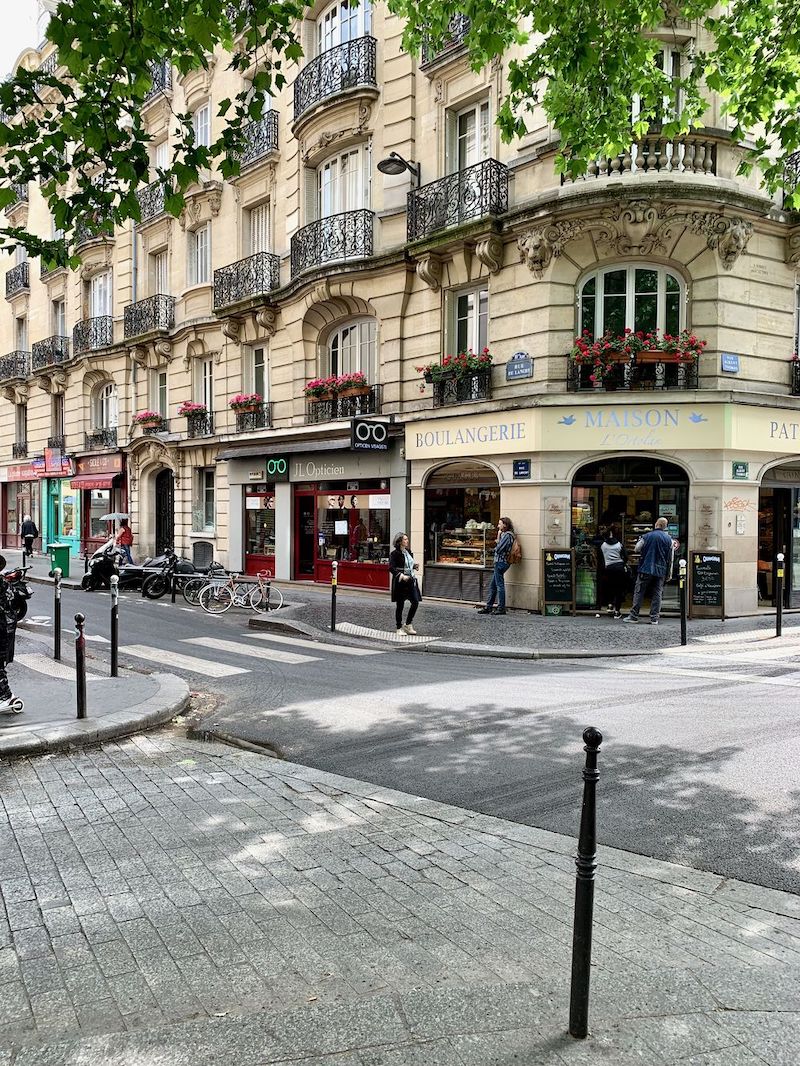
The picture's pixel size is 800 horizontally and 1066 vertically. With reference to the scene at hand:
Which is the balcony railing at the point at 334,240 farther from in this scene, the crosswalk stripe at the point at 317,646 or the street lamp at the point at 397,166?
the crosswalk stripe at the point at 317,646

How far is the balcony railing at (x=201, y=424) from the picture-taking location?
22656 mm

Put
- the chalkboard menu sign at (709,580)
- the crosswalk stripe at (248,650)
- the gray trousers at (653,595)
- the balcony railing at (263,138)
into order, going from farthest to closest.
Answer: the balcony railing at (263,138)
the chalkboard menu sign at (709,580)
the gray trousers at (653,595)
the crosswalk stripe at (248,650)

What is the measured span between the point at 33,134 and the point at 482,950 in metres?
6.68

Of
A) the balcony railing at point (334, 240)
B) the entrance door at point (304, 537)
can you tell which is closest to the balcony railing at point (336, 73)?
the balcony railing at point (334, 240)

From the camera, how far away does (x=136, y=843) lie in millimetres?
4223

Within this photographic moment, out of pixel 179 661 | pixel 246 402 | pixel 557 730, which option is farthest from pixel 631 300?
pixel 246 402

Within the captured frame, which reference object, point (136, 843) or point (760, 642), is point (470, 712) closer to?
point (136, 843)

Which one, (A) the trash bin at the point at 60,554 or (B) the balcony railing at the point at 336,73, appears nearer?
(B) the balcony railing at the point at 336,73

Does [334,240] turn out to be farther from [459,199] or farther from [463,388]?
[463,388]

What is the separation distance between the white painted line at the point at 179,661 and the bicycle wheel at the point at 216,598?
4.04 metres

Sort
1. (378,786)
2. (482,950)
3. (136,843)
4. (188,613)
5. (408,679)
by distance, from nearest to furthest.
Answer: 1. (482,950)
2. (136,843)
3. (378,786)
4. (408,679)
5. (188,613)

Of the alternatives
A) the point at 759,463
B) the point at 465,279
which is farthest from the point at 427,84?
the point at 759,463

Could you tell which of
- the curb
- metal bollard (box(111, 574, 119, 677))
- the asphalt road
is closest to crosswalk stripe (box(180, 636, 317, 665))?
the asphalt road

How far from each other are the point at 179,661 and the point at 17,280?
3127 cm
